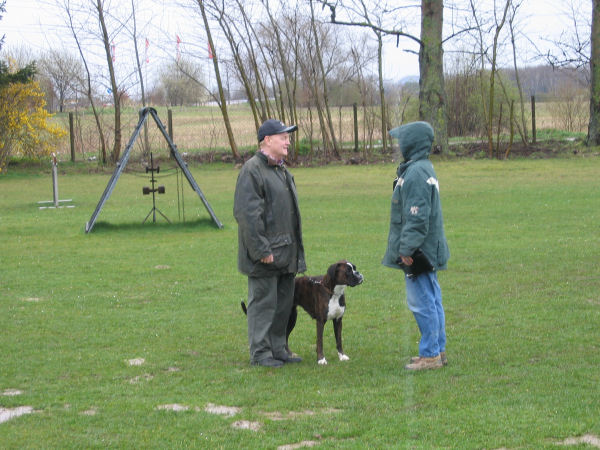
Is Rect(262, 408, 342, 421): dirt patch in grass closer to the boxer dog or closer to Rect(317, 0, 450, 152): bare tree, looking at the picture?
the boxer dog

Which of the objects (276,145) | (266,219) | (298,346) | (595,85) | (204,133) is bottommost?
(298,346)

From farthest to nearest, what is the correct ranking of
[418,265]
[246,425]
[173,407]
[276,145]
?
1. [276,145]
2. [418,265]
3. [173,407]
4. [246,425]

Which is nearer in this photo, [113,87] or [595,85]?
[595,85]

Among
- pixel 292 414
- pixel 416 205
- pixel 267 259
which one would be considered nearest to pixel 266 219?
pixel 267 259

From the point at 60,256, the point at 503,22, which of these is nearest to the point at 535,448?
the point at 60,256

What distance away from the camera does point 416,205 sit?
613 cm

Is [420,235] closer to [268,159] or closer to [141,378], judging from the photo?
[268,159]

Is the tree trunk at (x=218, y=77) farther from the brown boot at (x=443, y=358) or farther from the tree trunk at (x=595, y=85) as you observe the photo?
the brown boot at (x=443, y=358)

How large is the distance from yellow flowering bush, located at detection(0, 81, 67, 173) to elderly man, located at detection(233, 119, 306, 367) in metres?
27.6

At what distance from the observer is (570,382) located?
5.80 metres

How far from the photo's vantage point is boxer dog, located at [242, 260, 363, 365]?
6.56m

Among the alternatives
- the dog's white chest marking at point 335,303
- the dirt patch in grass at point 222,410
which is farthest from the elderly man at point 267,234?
the dirt patch in grass at point 222,410

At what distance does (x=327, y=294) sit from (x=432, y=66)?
23747mm

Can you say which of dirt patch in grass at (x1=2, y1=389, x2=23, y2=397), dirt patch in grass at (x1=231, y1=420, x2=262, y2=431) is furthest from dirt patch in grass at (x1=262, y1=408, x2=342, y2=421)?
dirt patch in grass at (x1=2, y1=389, x2=23, y2=397)
